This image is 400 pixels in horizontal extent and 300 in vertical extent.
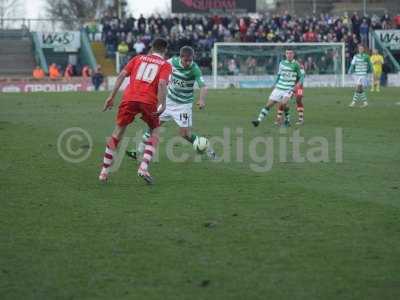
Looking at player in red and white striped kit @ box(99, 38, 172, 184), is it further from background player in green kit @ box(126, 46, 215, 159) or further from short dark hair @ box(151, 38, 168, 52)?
background player in green kit @ box(126, 46, 215, 159)

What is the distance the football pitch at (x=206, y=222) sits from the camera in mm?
7113

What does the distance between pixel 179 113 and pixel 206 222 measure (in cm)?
635

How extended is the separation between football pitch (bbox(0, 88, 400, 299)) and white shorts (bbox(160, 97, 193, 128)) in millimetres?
633

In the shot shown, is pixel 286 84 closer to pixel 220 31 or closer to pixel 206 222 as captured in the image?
pixel 206 222

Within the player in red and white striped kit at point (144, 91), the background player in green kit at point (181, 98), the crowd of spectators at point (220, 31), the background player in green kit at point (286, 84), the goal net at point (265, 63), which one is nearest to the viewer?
the player in red and white striped kit at point (144, 91)

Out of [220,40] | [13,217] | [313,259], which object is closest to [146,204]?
[13,217]

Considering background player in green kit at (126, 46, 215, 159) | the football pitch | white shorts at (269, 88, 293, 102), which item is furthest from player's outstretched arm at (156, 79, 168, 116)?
white shorts at (269, 88, 293, 102)

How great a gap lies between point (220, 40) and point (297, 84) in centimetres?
2947

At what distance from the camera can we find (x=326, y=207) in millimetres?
10484

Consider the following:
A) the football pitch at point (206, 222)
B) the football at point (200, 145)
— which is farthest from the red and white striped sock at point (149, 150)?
the football at point (200, 145)

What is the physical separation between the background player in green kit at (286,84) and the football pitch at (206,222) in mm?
4400

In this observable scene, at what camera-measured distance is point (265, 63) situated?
1882 inches

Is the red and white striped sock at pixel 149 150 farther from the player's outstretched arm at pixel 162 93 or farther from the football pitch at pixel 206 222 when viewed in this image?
the player's outstretched arm at pixel 162 93

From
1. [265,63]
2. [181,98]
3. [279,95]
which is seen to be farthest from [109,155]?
[265,63]
